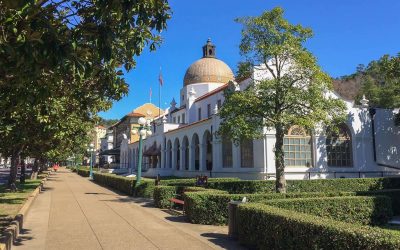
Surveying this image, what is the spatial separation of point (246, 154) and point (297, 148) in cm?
396

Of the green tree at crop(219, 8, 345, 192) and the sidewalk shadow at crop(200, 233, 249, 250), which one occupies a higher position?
the green tree at crop(219, 8, 345, 192)

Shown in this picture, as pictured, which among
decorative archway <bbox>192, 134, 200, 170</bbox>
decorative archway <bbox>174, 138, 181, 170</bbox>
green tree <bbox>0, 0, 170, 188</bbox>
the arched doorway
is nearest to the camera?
green tree <bbox>0, 0, 170, 188</bbox>

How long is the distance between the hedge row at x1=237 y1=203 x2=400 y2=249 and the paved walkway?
765mm

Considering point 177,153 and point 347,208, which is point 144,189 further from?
point 177,153

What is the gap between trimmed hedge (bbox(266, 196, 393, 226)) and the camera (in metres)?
12.0

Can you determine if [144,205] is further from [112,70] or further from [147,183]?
[112,70]

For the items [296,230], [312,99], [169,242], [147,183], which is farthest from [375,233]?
[147,183]

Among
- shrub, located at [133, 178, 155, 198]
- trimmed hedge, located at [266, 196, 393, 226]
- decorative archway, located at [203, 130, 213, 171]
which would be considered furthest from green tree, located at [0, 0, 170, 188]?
decorative archway, located at [203, 130, 213, 171]

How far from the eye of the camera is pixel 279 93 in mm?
18328

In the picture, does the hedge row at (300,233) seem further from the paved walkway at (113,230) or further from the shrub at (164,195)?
the shrub at (164,195)

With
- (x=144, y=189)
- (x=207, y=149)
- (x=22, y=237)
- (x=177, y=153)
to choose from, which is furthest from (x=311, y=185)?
(x=177, y=153)

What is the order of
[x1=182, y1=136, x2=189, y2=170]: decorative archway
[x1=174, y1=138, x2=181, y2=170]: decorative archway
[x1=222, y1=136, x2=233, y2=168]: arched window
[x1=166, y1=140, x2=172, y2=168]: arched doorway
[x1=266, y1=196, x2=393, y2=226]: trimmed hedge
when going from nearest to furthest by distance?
[x1=266, y1=196, x2=393, y2=226]: trimmed hedge, [x1=222, y1=136, x2=233, y2=168]: arched window, [x1=182, y1=136, x2=189, y2=170]: decorative archway, [x1=174, y1=138, x2=181, y2=170]: decorative archway, [x1=166, y1=140, x2=172, y2=168]: arched doorway

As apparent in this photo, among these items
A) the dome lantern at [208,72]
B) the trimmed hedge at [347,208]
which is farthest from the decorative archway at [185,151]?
the trimmed hedge at [347,208]

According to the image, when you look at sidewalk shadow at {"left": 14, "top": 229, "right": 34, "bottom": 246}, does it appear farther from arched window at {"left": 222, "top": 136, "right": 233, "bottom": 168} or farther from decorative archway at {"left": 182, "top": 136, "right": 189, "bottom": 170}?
decorative archway at {"left": 182, "top": 136, "right": 189, "bottom": 170}
